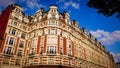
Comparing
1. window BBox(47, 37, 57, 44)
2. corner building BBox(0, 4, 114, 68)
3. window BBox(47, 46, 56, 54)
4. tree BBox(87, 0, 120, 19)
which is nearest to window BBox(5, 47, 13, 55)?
corner building BBox(0, 4, 114, 68)

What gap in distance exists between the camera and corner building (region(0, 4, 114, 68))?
1214 inches

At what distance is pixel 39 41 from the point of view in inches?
1328

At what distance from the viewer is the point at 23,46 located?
36.7 metres

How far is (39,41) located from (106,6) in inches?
1018

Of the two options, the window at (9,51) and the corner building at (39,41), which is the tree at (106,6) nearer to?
the corner building at (39,41)

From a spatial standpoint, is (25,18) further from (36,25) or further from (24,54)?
(24,54)

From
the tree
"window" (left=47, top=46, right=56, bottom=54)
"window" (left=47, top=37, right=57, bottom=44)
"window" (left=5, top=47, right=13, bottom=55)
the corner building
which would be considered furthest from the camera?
"window" (left=47, top=37, right=57, bottom=44)

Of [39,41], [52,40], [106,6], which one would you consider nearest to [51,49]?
[52,40]

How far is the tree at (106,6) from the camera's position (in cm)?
1050

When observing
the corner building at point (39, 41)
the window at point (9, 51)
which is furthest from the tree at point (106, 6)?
the window at point (9, 51)

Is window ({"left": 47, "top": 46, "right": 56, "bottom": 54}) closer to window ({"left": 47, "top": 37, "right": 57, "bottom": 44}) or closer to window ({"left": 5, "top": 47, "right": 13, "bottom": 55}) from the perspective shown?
window ({"left": 47, "top": 37, "right": 57, "bottom": 44})

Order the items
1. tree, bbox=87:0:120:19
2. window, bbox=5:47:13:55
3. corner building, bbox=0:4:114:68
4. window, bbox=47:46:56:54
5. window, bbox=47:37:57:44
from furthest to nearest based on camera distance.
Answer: window, bbox=47:37:57:44 → window, bbox=5:47:13:55 → window, bbox=47:46:56:54 → corner building, bbox=0:4:114:68 → tree, bbox=87:0:120:19

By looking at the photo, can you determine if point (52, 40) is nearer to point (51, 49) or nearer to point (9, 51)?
point (51, 49)

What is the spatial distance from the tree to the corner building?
2151cm
